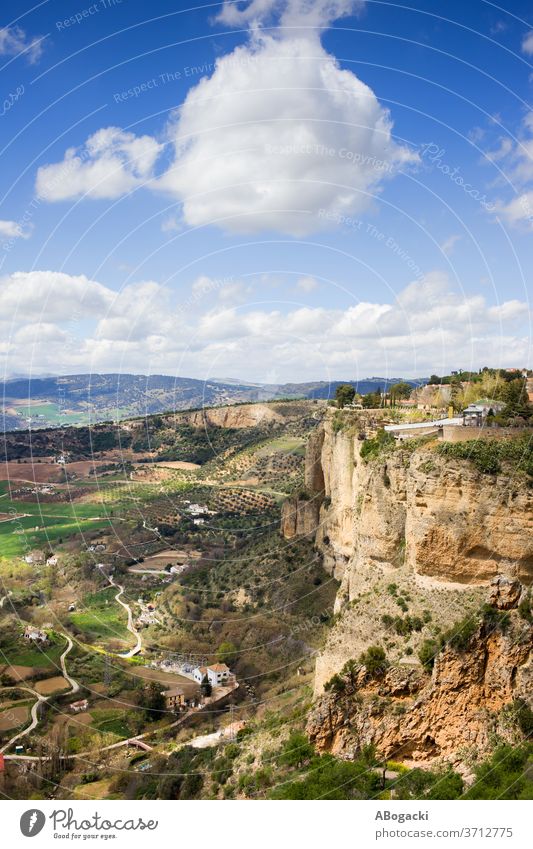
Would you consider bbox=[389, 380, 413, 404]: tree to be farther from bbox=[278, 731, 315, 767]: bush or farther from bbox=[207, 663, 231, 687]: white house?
bbox=[278, 731, 315, 767]: bush

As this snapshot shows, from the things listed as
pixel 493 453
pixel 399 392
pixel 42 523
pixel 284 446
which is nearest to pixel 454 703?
pixel 493 453

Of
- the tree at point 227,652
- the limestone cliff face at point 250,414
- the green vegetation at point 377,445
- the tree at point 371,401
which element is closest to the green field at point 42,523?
the limestone cliff face at point 250,414

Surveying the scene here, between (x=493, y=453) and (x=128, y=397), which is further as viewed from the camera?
(x=128, y=397)

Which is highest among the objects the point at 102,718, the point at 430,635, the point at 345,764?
the point at 430,635

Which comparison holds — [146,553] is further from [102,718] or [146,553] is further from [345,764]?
[345,764]

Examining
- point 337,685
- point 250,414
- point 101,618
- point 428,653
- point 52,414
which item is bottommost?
point 101,618

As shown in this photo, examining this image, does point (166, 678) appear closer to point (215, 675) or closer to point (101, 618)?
point (215, 675)

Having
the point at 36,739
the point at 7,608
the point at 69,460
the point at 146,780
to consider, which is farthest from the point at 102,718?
the point at 69,460

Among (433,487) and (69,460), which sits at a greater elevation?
(433,487)
